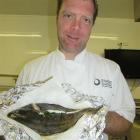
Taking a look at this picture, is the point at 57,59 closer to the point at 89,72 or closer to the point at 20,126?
the point at 89,72

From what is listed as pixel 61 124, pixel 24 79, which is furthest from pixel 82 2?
pixel 61 124

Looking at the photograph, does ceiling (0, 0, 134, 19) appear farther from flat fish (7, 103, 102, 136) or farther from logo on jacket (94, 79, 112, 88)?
flat fish (7, 103, 102, 136)

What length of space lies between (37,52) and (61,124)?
10.3ft

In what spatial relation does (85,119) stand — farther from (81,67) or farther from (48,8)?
(48,8)

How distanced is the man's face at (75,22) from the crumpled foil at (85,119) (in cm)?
30

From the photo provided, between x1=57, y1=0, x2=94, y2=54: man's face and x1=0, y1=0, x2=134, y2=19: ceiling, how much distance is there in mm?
2361

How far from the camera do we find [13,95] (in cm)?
64

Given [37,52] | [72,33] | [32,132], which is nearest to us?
[32,132]

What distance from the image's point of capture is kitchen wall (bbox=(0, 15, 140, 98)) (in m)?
3.66

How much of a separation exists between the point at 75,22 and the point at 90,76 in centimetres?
20

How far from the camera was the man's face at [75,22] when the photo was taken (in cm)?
91

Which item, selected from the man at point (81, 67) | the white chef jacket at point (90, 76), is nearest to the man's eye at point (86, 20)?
the man at point (81, 67)

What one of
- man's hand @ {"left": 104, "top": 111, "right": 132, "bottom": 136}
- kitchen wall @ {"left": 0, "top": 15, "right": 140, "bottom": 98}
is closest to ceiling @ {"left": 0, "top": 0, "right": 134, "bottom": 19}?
kitchen wall @ {"left": 0, "top": 15, "right": 140, "bottom": 98}

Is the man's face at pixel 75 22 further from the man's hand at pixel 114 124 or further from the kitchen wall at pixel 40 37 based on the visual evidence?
the kitchen wall at pixel 40 37
